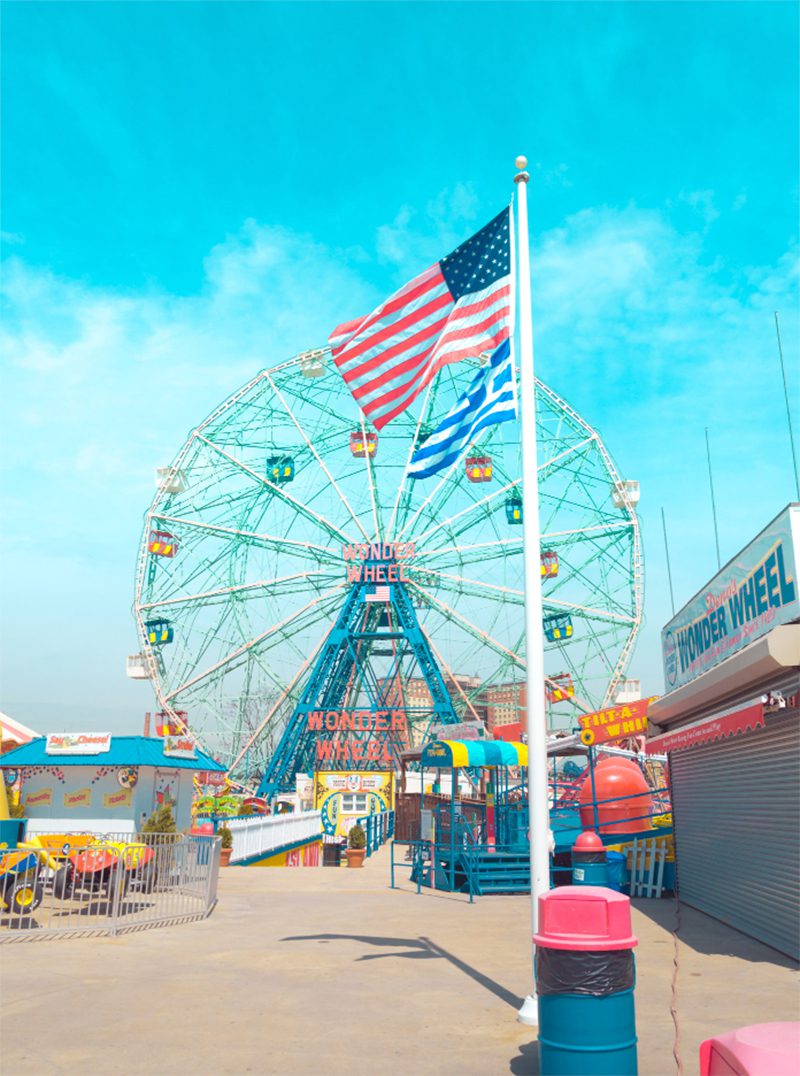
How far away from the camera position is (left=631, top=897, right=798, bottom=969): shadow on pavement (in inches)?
368

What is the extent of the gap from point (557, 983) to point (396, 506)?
35946 millimetres

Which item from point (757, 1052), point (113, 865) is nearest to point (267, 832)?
point (113, 865)

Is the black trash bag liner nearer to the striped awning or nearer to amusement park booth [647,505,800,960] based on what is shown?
amusement park booth [647,505,800,960]

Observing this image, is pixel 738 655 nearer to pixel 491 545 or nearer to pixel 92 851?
pixel 92 851

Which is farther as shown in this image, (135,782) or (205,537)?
(205,537)

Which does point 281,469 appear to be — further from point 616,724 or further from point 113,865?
point 113,865

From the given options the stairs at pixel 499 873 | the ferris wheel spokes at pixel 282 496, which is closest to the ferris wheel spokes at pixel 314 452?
the ferris wheel spokes at pixel 282 496

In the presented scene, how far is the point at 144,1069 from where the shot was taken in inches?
232

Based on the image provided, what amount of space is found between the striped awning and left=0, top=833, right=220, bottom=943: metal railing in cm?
430

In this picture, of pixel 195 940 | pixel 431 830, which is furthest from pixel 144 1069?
pixel 431 830

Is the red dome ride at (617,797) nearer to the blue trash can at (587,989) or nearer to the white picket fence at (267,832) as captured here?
the white picket fence at (267,832)

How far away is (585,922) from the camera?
5.06 m

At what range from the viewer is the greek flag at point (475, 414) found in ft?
29.5

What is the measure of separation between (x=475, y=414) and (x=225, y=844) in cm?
1558
